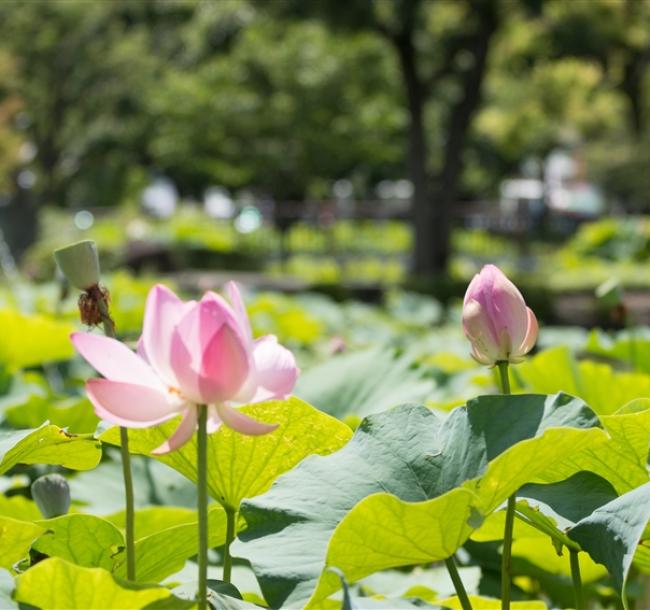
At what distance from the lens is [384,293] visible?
10.7m

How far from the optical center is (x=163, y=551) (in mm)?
878

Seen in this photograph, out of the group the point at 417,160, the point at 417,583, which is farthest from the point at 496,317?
the point at 417,160

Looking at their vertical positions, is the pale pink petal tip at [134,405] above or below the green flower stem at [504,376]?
above

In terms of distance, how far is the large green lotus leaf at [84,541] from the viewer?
2.91 ft

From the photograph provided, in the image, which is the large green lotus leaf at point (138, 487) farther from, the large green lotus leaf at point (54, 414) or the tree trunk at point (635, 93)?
the tree trunk at point (635, 93)

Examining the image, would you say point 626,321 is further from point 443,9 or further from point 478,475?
point 443,9

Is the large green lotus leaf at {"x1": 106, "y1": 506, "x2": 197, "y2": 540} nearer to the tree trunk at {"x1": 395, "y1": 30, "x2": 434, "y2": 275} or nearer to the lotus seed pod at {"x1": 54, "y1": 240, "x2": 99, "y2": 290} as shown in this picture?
the lotus seed pod at {"x1": 54, "y1": 240, "x2": 99, "y2": 290}

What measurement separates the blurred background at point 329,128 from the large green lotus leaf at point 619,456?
7.32 m

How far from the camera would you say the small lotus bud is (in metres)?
0.95

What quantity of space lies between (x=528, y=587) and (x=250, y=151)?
16.5 meters

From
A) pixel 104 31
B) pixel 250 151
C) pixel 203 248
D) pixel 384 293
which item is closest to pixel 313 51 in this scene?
pixel 250 151

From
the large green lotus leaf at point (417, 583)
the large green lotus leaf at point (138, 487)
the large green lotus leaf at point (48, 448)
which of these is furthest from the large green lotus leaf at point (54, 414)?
the large green lotus leaf at point (48, 448)

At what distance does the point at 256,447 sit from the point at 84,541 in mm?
148

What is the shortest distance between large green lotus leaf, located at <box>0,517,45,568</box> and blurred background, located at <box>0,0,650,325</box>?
7381mm
